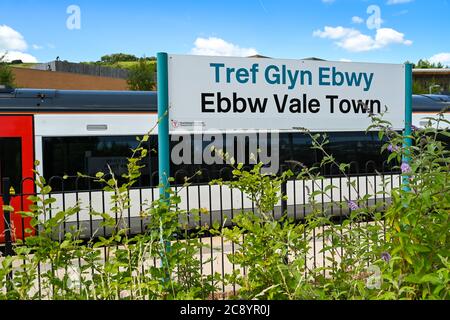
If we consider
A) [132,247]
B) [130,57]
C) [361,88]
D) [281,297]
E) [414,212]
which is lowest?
[281,297]

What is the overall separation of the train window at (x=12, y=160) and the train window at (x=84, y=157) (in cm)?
40

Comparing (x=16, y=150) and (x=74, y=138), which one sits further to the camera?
(x=74, y=138)

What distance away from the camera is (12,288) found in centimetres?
261

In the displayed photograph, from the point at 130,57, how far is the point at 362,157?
10312cm

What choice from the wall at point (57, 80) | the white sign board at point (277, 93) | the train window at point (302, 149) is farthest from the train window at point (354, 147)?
the wall at point (57, 80)

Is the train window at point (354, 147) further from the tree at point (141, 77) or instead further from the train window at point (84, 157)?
the tree at point (141, 77)

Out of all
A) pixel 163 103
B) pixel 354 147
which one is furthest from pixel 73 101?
pixel 354 147

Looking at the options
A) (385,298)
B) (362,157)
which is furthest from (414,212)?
(362,157)

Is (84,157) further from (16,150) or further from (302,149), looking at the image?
(302,149)

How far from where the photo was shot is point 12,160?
7953 millimetres

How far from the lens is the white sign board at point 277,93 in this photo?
4219 mm

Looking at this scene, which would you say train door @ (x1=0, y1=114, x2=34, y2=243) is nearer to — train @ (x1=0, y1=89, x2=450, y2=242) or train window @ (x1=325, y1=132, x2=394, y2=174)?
train @ (x1=0, y1=89, x2=450, y2=242)

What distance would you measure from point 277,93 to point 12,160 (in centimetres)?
532
